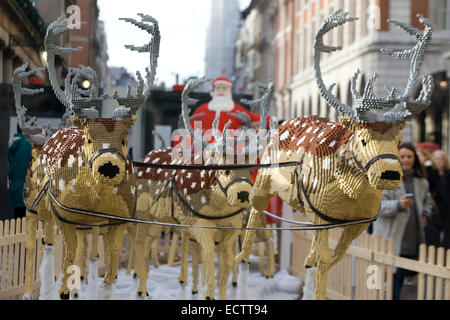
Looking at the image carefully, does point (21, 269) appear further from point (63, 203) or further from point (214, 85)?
point (214, 85)

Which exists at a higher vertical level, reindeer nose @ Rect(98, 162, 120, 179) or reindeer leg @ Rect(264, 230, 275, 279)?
reindeer nose @ Rect(98, 162, 120, 179)

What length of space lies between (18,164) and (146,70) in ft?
9.97

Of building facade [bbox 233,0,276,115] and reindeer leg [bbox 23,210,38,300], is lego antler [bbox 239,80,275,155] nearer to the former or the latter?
reindeer leg [bbox 23,210,38,300]

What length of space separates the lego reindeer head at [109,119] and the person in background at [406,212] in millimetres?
3625

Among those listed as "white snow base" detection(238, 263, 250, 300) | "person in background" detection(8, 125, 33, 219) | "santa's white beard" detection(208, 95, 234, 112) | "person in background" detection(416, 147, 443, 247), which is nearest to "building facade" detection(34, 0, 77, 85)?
"person in background" detection(8, 125, 33, 219)

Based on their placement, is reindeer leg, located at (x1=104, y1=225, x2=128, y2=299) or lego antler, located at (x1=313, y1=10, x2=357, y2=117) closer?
lego antler, located at (x1=313, y1=10, x2=357, y2=117)

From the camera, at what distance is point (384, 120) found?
4.95 m

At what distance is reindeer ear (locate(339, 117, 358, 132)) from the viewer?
5141 mm

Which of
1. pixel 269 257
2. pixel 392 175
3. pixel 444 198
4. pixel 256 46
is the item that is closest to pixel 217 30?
pixel 392 175

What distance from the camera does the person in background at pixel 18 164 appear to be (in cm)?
752

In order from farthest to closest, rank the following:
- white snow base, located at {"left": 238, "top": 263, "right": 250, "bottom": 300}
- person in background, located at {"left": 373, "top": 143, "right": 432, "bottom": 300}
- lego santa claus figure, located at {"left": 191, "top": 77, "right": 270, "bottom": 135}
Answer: lego santa claus figure, located at {"left": 191, "top": 77, "right": 270, "bottom": 135}, person in background, located at {"left": 373, "top": 143, "right": 432, "bottom": 300}, white snow base, located at {"left": 238, "top": 263, "right": 250, "bottom": 300}

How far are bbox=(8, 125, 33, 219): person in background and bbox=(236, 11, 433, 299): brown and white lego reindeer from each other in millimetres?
2705

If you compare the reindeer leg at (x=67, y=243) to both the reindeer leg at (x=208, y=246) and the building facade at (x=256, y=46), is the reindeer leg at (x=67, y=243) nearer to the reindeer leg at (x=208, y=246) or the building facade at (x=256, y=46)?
the reindeer leg at (x=208, y=246)

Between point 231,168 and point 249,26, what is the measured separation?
43.8 m
